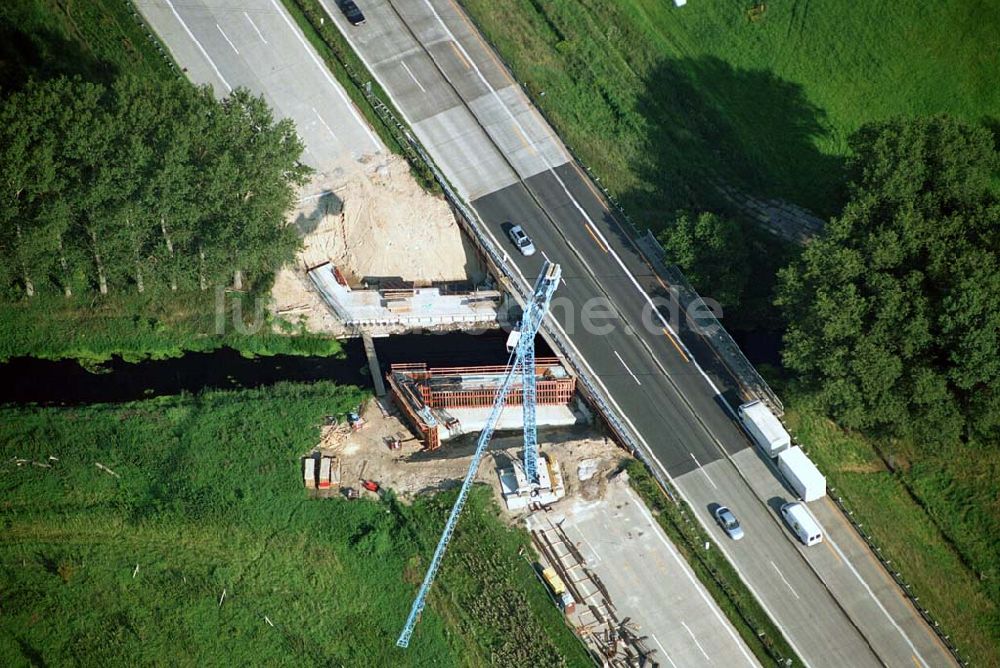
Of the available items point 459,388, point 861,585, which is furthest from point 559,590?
point 861,585

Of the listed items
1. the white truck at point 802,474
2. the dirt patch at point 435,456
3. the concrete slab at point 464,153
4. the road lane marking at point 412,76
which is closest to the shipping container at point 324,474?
the dirt patch at point 435,456

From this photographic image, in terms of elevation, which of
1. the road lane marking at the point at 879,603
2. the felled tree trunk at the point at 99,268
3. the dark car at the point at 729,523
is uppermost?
the felled tree trunk at the point at 99,268

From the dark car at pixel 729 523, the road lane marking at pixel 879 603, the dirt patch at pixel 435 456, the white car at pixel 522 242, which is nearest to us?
the road lane marking at pixel 879 603

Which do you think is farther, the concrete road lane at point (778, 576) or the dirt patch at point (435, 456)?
the dirt patch at point (435, 456)

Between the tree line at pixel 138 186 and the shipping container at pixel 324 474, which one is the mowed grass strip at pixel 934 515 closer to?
the shipping container at pixel 324 474

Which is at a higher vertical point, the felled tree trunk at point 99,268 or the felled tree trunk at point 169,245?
the felled tree trunk at point 99,268

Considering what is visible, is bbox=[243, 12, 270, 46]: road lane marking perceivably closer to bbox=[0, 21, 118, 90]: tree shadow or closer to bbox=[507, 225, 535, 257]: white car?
bbox=[0, 21, 118, 90]: tree shadow
